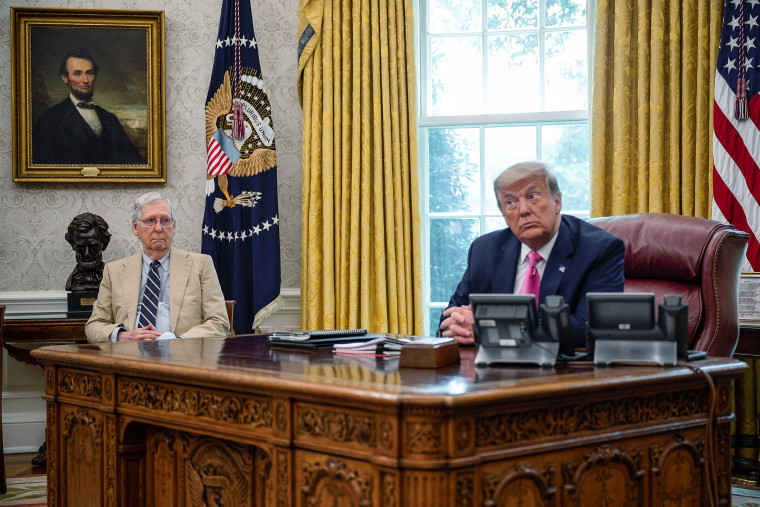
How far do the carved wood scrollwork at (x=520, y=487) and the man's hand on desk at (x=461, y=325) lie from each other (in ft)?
3.01

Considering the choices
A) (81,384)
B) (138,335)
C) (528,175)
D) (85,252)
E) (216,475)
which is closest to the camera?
(216,475)

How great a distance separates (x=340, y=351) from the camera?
2.47 meters

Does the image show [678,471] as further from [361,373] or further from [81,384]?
[81,384]

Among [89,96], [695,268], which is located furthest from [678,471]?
[89,96]

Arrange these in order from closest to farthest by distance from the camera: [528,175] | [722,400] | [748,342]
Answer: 1. [722,400]
2. [528,175]
3. [748,342]

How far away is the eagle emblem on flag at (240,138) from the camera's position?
4922 mm

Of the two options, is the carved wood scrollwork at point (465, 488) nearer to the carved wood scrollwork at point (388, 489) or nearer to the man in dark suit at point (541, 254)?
the carved wood scrollwork at point (388, 489)

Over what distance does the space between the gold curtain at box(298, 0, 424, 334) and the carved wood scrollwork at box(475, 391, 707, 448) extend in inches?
114

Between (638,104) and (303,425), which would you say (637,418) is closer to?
(303,425)

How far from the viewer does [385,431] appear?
1604mm

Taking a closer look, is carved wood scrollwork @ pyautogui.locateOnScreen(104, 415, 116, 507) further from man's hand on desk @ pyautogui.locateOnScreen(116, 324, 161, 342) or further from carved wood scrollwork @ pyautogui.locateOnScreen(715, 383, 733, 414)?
carved wood scrollwork @ pyautogui.locateOnScreen(715, 383, 733, 414)

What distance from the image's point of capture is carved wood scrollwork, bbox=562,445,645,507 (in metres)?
1.80

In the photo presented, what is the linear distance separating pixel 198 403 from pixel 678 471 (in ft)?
4.03

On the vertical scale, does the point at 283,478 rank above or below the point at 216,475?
above
